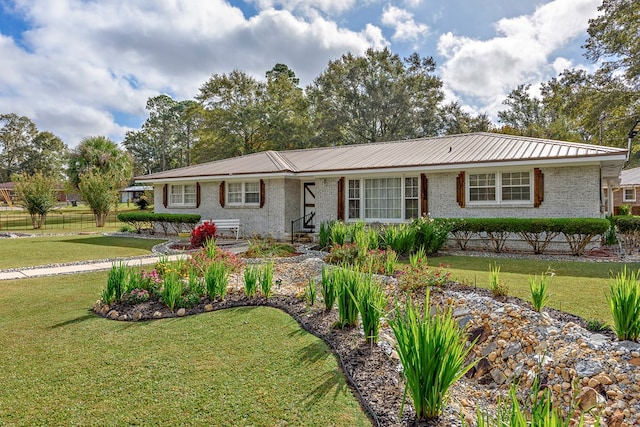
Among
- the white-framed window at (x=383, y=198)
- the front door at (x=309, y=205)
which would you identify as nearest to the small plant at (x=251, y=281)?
the white-framed window at (x=383, y=198)

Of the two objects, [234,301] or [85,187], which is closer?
[234,301]

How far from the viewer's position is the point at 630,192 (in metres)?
30.2

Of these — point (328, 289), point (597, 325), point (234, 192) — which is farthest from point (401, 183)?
point (597, 325)

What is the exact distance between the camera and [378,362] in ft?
13.4

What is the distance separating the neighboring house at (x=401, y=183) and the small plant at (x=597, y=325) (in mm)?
8336

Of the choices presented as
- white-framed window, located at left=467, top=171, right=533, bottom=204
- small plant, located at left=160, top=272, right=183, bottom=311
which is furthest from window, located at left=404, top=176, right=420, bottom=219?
small plant, located at left=160, top=272, right=183, bottom=311

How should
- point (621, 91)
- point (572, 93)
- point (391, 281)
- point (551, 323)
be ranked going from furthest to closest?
1. point (572, 93)
2. point (621, 91)
3. point (391, 281)
4. point (551, 323)

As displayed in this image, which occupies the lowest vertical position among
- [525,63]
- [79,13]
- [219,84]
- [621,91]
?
[79,13]

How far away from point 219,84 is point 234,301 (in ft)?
115

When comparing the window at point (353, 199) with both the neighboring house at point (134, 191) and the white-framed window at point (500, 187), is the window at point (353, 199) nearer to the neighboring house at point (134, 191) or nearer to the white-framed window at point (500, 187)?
the white-framed window at point (500, 187)

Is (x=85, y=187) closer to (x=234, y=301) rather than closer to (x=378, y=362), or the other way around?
(x=234, y=301)

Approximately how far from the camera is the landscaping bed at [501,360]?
3361 millimetres

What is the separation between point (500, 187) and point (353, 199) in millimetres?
5684

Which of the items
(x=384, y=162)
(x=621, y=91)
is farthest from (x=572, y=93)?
(x=384, y=162)
